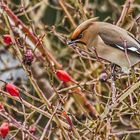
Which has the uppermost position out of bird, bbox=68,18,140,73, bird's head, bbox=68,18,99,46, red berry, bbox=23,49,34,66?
red berry, bbox=23,49,34,66

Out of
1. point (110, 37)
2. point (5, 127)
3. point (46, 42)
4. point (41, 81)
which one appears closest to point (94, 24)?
point (110, 37)

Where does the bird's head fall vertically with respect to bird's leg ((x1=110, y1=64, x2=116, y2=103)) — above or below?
above

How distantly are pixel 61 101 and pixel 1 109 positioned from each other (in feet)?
0.88

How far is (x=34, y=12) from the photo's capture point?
5645mm

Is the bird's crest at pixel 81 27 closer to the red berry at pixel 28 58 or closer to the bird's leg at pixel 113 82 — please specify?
the bird's leg at pixel 113 82

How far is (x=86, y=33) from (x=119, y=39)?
0.19 metres

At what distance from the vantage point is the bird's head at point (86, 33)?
3.08 metres

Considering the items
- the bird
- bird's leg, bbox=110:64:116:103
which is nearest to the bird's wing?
the bird

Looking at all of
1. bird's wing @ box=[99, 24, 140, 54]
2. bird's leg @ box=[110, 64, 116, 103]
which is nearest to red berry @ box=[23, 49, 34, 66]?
bird's leg @ box=[110, 64, 116, 103]

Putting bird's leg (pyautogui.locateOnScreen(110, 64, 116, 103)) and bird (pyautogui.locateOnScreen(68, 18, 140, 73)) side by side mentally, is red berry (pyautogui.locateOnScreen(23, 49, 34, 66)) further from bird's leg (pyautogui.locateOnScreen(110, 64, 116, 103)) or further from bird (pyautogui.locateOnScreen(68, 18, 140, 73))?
bird (pyautogui.locateOnScreen(68, 18, 140, 73))

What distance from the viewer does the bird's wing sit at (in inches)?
125

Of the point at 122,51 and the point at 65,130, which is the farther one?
the point at 122,51

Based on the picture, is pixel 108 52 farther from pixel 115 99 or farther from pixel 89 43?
pixel 115 99

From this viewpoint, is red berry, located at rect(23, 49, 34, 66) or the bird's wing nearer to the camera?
red berry, located at rect(23, 49, 34, 66)
